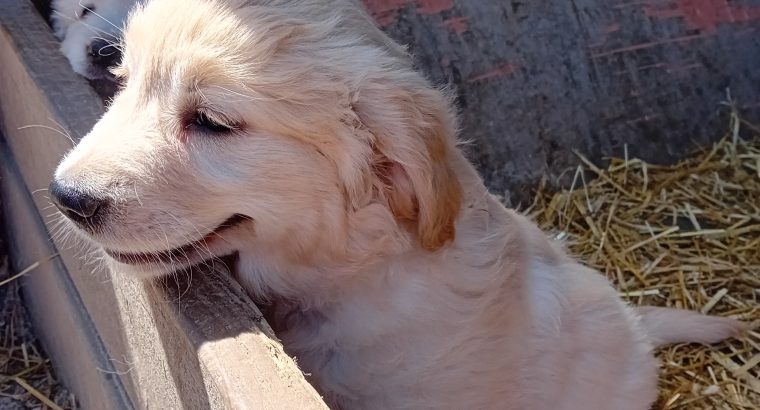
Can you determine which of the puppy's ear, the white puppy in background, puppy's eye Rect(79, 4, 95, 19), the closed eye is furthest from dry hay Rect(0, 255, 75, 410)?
the puppy's ear

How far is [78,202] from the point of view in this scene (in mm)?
2062

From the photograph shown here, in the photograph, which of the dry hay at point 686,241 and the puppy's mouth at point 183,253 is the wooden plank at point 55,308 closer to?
the puppy's mouth at point 183,253

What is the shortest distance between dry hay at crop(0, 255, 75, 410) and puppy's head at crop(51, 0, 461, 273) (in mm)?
1525

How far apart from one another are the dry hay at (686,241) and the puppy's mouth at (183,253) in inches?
79.9

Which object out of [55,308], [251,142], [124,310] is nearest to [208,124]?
[251,142]

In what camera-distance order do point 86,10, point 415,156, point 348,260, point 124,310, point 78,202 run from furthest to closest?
point 86,10
point 124,310
point 348,260
point 415,156
point 78,202

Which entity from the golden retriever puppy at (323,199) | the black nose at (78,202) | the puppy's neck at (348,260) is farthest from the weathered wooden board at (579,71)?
the black nose at (78,202)

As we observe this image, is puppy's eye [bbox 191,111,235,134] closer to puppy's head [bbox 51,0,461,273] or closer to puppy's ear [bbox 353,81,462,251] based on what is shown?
puppy's head [bbox 51,0,461,273]

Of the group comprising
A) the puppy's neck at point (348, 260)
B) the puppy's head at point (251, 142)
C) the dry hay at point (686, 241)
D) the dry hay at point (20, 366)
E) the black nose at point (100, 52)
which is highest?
the black nose at point (100, 52)

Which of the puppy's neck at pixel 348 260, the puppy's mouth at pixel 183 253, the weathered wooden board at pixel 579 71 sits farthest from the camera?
the weathered wooden board at pixel 579 71

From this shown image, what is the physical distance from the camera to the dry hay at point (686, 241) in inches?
145

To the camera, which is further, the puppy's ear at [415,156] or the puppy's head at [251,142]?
the puppy's ear at [415,156]

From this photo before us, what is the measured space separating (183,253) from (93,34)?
4.59ft

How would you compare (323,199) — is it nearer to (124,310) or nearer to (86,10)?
(124,310)
